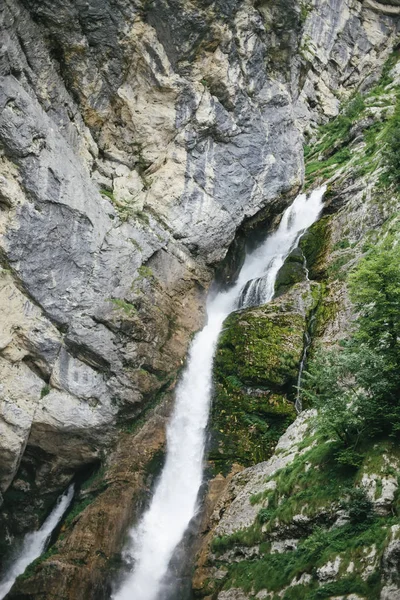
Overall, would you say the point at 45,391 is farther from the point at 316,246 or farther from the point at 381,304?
the point at 316,246

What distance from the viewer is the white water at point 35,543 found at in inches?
814

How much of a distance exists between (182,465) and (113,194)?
1351 cm

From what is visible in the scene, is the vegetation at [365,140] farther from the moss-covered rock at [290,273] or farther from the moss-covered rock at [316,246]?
the moss-covered rock at [290,273]

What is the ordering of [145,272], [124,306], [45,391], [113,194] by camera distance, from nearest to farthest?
[45,391] < [124,306] < [145,272] < [113,194]

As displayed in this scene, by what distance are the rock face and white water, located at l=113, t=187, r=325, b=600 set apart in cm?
78

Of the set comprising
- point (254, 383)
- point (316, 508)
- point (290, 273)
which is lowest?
point (316, 508)

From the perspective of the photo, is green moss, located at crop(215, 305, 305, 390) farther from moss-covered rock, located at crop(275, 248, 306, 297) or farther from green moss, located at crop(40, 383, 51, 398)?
green moss, located at crop(40, 383, 51, 398)

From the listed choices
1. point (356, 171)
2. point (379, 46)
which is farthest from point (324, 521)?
point (379, 46)

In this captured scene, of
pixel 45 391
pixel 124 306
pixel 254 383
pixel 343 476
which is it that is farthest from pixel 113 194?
pixel 343 476

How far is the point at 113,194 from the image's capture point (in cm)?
2662

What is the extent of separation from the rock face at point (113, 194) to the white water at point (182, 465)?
30.7 inches

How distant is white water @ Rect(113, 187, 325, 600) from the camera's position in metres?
18.6

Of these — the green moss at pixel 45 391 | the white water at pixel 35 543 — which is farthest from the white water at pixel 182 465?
the green moss at pixel 45 391

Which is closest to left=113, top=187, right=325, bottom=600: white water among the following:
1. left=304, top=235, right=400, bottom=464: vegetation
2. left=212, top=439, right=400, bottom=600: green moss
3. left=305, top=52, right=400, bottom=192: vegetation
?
left=212, top=439, right=400, bottom=600: green moss
